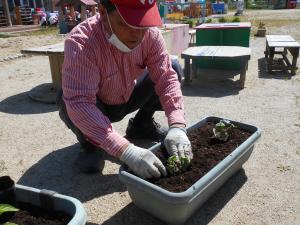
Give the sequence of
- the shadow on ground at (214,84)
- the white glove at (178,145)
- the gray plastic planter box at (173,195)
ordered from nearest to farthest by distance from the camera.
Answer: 1. the gray plastic planter box at (173,195)
2. the white glove at (178,145)
3. the shadow on ground at (214,84)

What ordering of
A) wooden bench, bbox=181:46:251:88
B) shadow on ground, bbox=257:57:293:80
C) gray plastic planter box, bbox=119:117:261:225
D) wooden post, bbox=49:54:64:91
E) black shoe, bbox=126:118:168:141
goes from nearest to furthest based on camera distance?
gray plastic planter box, bbox=119:117:261:225 → black shoe, bbox=126:118:168:141 → wooden bench, bbox=181:46:251:88 → wooden post, bbox=49:54:64:91 → shadow on ground, bbox=257:57:293:80

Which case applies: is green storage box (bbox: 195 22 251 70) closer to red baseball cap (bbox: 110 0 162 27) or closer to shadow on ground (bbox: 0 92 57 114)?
shadow on ground (bbox: 0 92 57 114)

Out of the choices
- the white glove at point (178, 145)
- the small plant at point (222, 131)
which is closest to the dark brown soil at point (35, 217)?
the white glove at point (178, 145)

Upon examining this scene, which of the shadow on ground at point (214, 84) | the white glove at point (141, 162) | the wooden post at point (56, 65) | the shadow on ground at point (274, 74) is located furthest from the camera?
the shadow on ground at point (274, 74)

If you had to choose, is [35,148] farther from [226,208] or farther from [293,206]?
[293,206]

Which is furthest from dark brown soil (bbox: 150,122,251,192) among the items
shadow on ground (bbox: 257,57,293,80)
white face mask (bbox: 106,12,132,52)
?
shadow on ground (bbox: 257,57,293,80)

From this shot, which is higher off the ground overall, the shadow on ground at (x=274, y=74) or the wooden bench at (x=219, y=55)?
the wooden bench at (x=219, y=55)

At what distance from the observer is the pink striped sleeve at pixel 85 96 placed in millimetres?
1798

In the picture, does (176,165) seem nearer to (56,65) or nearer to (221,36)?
(56,65)

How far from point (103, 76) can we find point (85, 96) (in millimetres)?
276

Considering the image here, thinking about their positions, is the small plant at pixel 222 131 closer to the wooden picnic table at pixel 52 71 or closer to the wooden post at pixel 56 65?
the wooden picnic table at pixel 52 71

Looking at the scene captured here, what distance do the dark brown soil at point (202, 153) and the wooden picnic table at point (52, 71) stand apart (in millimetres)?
2236

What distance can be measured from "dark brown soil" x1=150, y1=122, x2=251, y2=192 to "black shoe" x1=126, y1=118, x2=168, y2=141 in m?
0.51

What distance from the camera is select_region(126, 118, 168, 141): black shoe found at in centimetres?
287
